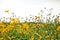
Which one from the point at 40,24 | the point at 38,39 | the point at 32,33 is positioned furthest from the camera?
the point at 40,24

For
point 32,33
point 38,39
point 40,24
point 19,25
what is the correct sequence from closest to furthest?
point 38,39
point 32,33
point 19,25
point 40,24

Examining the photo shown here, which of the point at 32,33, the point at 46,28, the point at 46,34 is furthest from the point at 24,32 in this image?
the point at 46,28

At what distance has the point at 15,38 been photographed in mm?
4566

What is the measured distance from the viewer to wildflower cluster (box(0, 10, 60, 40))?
14.7 feet

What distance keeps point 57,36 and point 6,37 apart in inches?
41.5

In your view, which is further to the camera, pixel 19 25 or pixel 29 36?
pixel 19 25

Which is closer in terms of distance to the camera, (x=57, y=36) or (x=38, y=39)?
(x=38, y=39)

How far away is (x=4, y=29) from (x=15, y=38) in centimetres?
35

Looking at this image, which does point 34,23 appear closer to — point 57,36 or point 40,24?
point 40,24

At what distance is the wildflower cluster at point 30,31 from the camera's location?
4466mm

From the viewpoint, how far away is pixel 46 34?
15.6 ft

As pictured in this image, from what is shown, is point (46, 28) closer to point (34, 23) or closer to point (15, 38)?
point (34, 23)

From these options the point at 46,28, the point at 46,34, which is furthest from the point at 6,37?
the point at 46,28

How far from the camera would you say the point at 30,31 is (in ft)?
15.4
